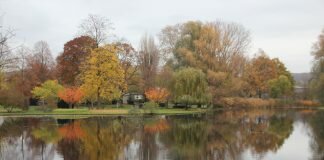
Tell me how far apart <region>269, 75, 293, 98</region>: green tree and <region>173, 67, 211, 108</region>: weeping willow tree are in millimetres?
28417

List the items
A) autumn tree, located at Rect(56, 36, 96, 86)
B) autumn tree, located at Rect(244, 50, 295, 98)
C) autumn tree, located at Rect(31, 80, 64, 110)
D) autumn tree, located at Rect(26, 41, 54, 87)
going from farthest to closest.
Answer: autumn tree, located at Rect(244, 50, 295, 98)
autumn tree, located at Rect(26, 41, 54, 87)
autumn tree, located at Rect(56, 36, 96, 86)
autumn tree, located at Rect(31, 80, 64, 110)

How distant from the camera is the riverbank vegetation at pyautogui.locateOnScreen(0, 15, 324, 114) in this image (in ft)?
168

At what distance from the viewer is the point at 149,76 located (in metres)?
63.2

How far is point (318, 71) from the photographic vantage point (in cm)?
5891

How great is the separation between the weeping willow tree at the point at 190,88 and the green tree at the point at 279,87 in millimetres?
28417

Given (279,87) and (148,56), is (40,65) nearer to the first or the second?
(148,56)

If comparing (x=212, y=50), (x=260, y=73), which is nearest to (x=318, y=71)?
(x=212, y=50)

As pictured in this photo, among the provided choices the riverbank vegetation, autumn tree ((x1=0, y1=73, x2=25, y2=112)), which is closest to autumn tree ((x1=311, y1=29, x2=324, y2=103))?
the riverbank vegetation

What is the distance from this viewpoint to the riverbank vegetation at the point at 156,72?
51.2 metres

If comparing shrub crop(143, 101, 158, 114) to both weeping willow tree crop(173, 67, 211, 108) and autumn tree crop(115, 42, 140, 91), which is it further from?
autumn tree crop(115, 42, 140, 91)

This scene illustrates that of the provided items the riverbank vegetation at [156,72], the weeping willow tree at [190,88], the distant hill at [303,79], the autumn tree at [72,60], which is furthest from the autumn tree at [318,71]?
the autumn tree at [72,60]

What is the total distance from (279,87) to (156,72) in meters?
26.6

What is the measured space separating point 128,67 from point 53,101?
15.9 metres

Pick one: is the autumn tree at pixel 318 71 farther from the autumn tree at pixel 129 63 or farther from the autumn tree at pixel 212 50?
the autumn tree at pixel 129 63
